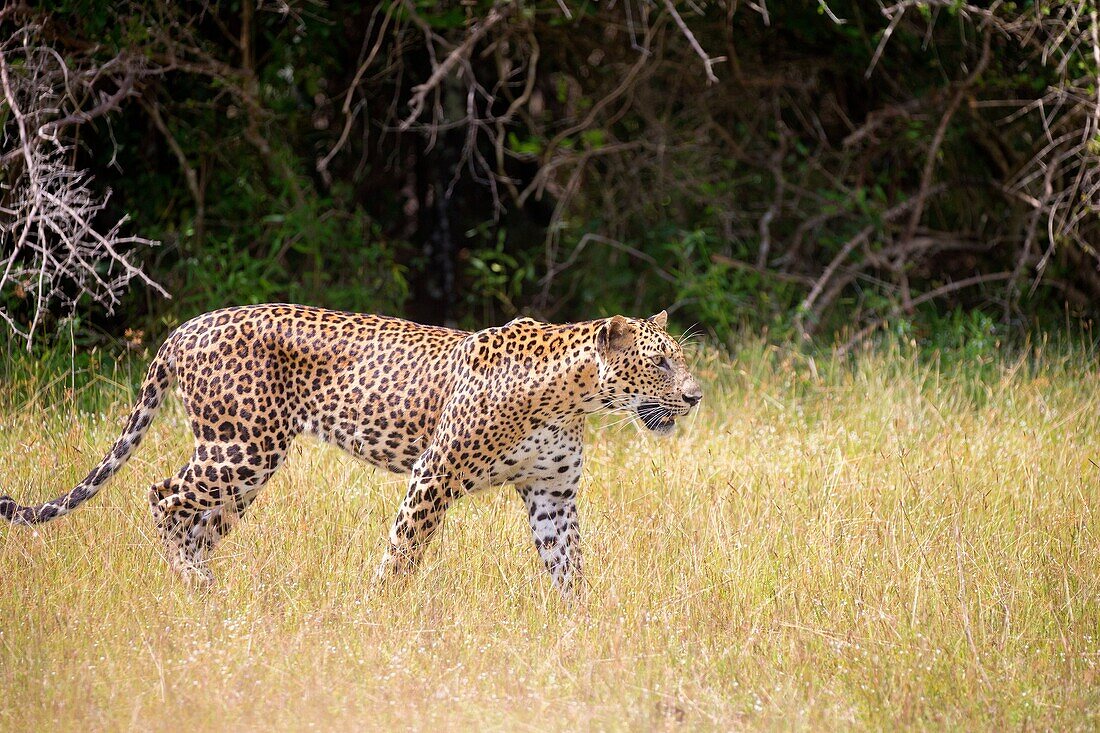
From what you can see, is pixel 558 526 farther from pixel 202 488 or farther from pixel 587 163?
pixel 587 163

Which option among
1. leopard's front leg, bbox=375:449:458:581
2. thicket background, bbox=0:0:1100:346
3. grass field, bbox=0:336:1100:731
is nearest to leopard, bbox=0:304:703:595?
leopard's front leg, bbox=375:449:458:581

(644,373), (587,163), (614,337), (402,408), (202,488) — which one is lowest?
(587,163)

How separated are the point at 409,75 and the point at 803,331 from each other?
11.7ft

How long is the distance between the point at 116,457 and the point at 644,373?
1.99 metres

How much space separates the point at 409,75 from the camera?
10000mm

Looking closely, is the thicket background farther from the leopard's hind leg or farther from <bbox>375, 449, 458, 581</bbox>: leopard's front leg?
<bbox>375, 449, 458, 581</bbox>: leopard's front leg

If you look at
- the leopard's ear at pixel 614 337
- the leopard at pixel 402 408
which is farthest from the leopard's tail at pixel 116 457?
the leopard's ear at pixel 614 337

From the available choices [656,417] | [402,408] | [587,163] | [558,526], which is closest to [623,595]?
[558,526]

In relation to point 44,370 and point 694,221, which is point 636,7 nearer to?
point 694,221

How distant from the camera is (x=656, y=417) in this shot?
4.84 metres

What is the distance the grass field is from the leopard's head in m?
0.59

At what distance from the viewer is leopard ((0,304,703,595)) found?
478 centimetres

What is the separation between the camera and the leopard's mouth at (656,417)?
4.83m

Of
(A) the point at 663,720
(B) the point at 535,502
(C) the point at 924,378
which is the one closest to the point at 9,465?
(B) the point at 535,502
